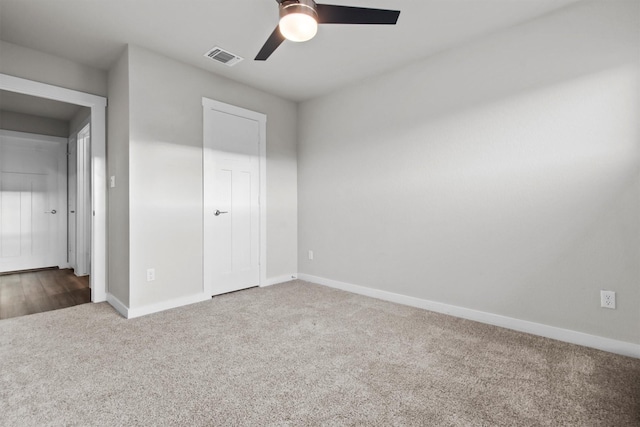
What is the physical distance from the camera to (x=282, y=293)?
3668 millimetres

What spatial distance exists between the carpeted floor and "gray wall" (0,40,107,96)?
89.3 inches

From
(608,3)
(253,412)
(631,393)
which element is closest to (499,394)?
(631,393)

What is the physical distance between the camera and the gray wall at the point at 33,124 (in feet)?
15.1

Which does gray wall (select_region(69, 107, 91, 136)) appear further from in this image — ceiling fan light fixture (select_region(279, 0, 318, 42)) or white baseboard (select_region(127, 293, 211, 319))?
ceiling fan light fixture (select_region(279, 0, 318, 42))

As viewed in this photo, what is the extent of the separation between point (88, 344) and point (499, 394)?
2746 millimetres

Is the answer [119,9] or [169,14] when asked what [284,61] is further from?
[119,9]

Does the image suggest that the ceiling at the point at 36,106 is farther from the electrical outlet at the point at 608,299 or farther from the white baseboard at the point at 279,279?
the electrical outlet at the point at 608,299

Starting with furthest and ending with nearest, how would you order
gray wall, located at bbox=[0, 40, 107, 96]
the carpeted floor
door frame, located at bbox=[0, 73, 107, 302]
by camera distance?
door frame, located at bbox=[0, 73, 107, 302]
gray wall, located at bbox=[0, 40, 107, 96]
the carpeted floor

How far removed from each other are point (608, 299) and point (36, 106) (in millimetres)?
6655

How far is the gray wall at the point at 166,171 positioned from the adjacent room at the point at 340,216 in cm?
2

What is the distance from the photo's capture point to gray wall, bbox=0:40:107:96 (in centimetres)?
283

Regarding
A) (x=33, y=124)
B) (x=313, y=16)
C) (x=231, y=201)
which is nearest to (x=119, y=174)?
(x=231, y=201)

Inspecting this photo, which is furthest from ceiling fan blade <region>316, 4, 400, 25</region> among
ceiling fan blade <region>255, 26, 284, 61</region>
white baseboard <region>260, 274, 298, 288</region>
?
white baseboard <region>260, 274, 298, 288</region>

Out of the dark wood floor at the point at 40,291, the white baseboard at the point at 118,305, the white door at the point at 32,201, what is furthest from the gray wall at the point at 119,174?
the white door at the point at 32,201
